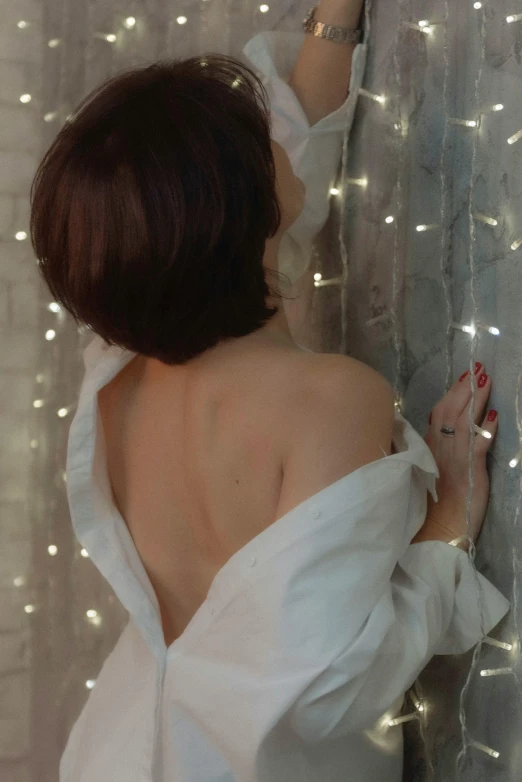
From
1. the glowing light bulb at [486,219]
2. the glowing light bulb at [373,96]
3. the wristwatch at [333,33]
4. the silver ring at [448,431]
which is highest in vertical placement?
the wristwatch at [333,33]

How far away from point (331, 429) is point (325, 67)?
654mm

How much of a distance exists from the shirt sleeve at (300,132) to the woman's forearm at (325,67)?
0.02m

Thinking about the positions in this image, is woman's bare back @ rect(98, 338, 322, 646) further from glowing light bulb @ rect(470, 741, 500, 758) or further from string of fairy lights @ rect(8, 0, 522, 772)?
Answer: glowing light bulb @ rect(470, 741, 500, 758)

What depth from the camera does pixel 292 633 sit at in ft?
3.02

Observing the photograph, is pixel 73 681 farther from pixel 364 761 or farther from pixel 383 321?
pixel 383 321

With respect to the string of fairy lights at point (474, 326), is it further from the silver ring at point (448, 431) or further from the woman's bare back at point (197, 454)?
the woman's bare back at point (197, 454)

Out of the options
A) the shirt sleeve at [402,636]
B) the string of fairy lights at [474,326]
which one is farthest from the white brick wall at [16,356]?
the shirt sleeve at [402,636]

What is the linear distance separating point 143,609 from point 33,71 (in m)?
1.08

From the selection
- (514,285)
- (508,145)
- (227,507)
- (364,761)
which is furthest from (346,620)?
(508,145)

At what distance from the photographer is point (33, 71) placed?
1.66 m

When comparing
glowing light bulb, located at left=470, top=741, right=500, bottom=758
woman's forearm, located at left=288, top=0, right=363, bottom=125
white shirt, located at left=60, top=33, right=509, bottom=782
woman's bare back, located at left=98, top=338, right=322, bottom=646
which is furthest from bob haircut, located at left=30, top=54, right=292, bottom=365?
glowing light bulb, located at left=470, top=741, right=500, bottom=758

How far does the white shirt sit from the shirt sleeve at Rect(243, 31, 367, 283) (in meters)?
0.38

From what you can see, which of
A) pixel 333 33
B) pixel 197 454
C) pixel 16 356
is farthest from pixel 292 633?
pixel 16 356

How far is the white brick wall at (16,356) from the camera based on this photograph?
1.65 meters
